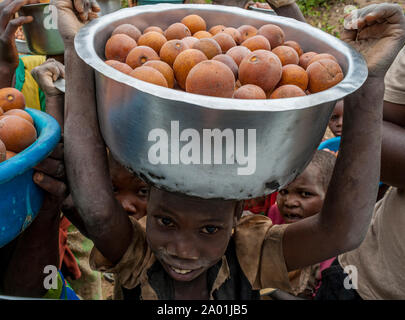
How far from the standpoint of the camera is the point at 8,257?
4.56 ft

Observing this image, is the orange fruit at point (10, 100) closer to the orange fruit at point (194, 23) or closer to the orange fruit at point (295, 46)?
the orange fruit at point (194, 23)

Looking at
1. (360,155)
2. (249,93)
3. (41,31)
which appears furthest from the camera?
(41,31)

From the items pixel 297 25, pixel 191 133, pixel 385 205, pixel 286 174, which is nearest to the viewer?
pixel 191 133

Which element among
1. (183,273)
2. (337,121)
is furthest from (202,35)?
(337,121)

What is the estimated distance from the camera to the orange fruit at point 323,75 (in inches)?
37.5

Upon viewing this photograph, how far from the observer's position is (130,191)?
177 cm

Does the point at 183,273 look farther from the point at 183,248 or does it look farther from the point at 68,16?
the point at 68,16

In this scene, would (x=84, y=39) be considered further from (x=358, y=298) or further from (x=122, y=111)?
(x=358, y=298)

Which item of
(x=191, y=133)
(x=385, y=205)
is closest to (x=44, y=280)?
(x=191, y=133)

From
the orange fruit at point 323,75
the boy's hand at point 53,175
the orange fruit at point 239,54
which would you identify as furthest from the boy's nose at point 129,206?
the orange fruit at point 323,75

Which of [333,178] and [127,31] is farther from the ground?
[127,31]

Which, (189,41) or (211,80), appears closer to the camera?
(211,80)

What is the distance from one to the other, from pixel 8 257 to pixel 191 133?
1028mm

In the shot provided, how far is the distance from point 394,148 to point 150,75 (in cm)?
103
